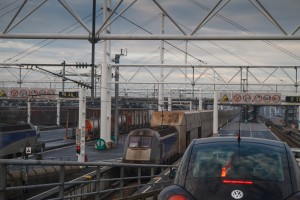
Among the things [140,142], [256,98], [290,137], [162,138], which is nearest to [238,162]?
[140,142]

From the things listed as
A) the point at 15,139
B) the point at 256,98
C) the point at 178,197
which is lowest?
the point at 15,139

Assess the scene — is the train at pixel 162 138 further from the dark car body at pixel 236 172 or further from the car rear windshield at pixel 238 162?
the car rear windshield at pixel 238 162

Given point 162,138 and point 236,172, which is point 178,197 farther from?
point 162,138

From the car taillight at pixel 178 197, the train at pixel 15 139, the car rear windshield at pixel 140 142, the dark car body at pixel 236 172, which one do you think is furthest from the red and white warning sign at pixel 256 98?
the car taillight at pixel 178 197

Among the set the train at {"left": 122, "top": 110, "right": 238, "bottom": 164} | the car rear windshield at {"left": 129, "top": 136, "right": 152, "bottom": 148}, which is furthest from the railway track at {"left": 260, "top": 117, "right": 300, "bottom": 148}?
the car rear windshield at {"left": 129, "top": 136, "right": 152, "bottom": 148}

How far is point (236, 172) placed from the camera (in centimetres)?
577

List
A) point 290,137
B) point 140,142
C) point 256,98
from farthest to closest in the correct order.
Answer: point 290,137 < point 256,98 < point 140,142

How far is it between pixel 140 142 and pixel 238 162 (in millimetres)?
20734

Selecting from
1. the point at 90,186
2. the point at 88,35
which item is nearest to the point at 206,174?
the point at 88,35

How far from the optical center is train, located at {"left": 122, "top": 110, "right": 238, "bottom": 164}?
26.3m

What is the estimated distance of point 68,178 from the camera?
2170cm

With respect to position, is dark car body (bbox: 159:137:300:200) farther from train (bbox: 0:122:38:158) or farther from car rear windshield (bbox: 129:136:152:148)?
train (bbox: 0:122:38:158)

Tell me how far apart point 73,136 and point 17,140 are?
68.1 ft

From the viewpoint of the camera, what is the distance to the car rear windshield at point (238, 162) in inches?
227
